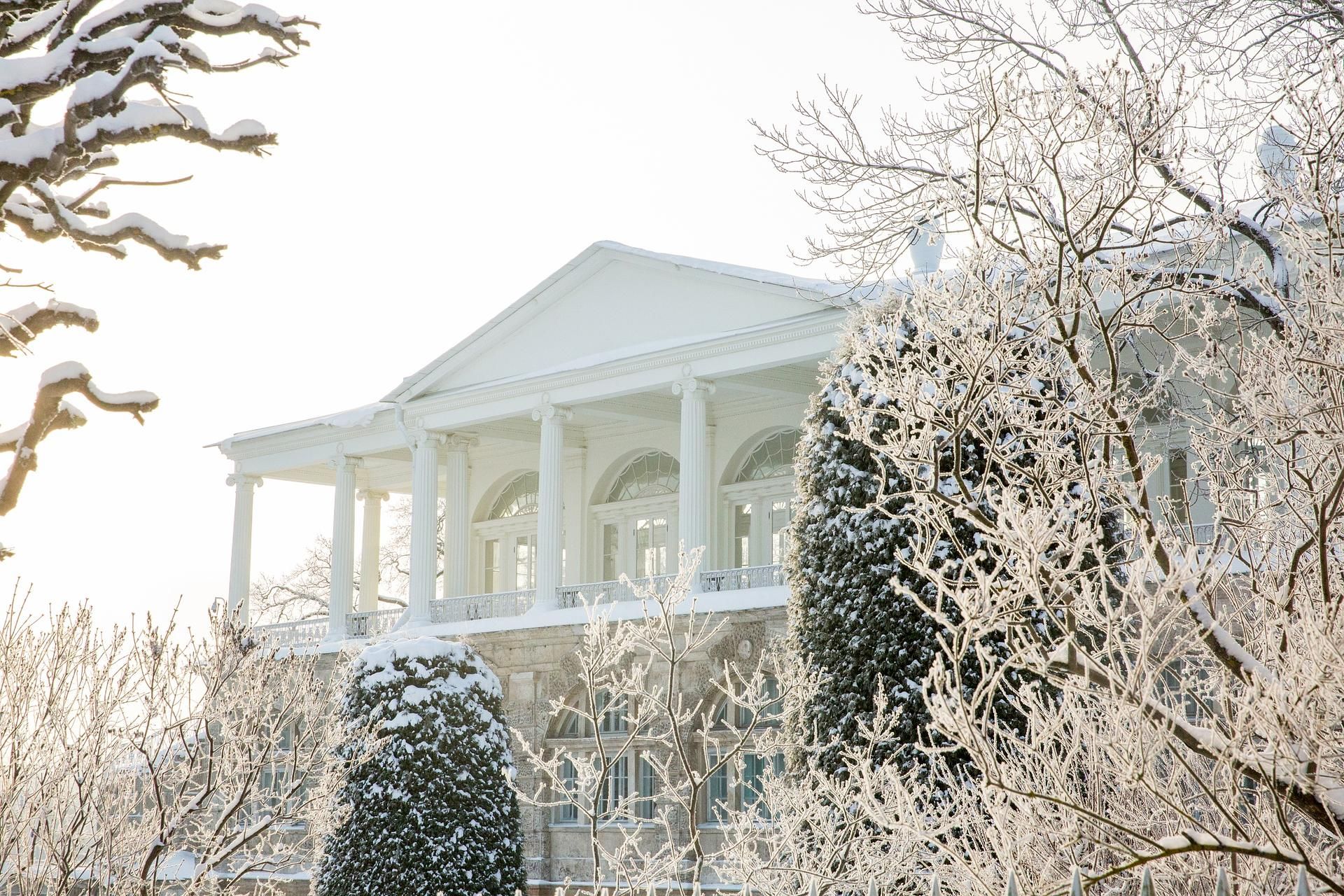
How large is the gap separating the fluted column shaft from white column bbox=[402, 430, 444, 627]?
1.15 m

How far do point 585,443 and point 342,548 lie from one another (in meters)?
5.30

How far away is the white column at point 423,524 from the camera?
2725 centimetres

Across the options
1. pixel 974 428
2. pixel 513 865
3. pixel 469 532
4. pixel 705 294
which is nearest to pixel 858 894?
pixel 974 428

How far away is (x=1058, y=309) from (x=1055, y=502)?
2.81 ft

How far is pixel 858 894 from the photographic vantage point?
855 cm

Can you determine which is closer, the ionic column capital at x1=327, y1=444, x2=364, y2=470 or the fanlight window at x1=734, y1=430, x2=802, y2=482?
the fanlight window at x1=734, y1=430, x2=802, y2=482

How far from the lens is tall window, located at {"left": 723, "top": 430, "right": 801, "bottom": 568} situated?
26297 millimetres

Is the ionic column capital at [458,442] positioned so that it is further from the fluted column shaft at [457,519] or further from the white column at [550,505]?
the white column at [550,505]

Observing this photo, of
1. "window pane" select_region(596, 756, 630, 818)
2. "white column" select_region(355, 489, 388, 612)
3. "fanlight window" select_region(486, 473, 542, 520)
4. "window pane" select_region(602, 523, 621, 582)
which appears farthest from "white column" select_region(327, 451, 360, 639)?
"window pane" select_region(596, 756, 630, 818)

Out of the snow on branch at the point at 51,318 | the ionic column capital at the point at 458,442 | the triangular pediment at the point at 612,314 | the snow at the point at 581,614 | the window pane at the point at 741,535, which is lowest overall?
the snow on branch at the point at 51,318

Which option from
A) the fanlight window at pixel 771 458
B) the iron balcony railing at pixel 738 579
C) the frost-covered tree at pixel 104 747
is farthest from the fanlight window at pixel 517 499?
the frost-covered tree at pixel 104 747

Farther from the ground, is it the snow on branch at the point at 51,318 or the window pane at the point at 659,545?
the window pane at the point at 659,545

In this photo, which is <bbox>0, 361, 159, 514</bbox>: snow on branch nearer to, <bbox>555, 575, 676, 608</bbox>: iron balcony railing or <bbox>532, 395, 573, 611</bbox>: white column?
<bbox>555, 575, 676, 608</bbox>: iron balcony railing

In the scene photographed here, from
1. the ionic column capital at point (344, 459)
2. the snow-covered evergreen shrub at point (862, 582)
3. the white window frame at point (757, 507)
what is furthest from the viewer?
the ionic column capital at point (344, 459)
